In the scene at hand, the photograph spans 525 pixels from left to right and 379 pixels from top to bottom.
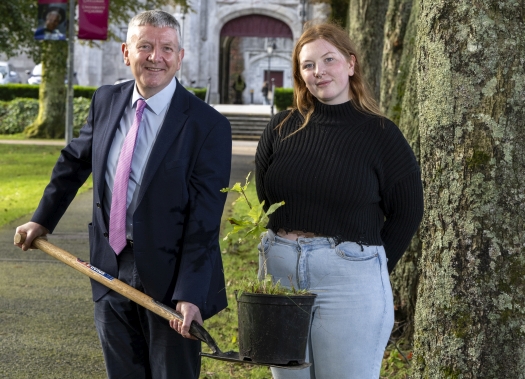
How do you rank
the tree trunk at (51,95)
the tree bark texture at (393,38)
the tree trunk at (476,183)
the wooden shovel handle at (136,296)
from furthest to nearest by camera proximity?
the tree trunk at (51,95) < the tree bark texture at (393,38) < the tree trunk at (476,183) < the wooden shovel handle at (136,296)

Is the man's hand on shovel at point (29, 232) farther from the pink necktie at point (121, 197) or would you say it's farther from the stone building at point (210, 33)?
the stone building at point (210, 33)

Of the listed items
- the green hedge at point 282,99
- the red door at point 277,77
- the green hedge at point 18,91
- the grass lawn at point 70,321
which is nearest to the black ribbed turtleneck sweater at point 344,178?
the grass lawn at point 70,321

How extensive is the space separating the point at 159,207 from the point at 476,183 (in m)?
1.29

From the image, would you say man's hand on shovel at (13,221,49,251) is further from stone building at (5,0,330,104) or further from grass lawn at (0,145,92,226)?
stone building at (5,0,330,104)

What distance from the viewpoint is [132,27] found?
10.7ft

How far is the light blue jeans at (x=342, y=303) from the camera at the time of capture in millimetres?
3180

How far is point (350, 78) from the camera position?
346 centimetres

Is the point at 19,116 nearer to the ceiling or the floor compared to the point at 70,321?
nearer to the ceiling

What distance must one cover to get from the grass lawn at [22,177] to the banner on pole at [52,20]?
2655mm

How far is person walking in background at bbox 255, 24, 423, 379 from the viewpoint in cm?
319

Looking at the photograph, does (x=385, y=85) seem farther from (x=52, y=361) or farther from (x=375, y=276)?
(x=375, y=276)

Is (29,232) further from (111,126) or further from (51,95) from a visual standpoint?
(51,95)

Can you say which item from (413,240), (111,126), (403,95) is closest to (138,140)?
(111,126)

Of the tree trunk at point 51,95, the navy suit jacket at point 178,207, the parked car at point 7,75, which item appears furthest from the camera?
the parked car at point 7,75
